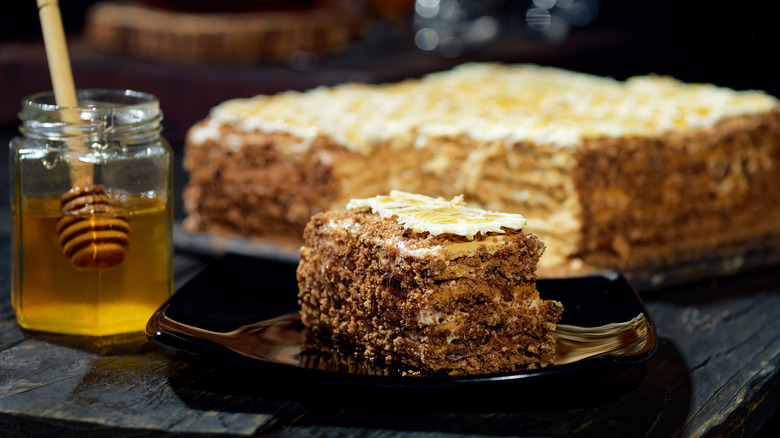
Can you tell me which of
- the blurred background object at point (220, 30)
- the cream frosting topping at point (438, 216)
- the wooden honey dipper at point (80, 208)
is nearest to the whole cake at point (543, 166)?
the cream frosting topping at point (438, 216)

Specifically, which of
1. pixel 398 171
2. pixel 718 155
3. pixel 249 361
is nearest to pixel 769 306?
pixel 718 155

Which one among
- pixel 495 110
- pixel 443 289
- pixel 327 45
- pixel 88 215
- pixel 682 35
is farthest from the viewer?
pixel 682 35

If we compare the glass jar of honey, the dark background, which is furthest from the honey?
the dark background

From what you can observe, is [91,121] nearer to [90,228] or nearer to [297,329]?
[90,228]

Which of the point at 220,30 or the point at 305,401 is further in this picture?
the point at 220,30

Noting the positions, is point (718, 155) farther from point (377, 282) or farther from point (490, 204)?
point (377, 282)

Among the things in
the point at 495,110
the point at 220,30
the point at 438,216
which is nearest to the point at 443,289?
the point at 438,216
